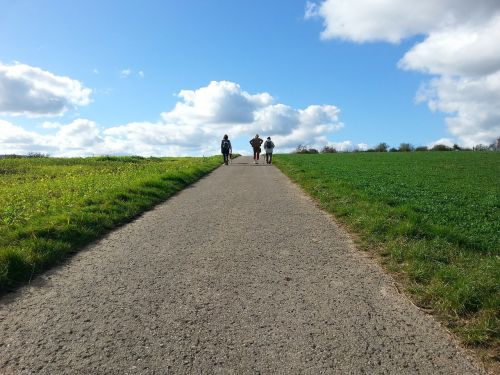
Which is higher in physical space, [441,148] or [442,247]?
[441,148]

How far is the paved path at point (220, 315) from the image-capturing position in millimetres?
3484

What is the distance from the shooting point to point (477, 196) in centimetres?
1454

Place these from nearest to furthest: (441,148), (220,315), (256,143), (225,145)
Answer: (220,315) → (225,145) → (256,143) → (441,148)

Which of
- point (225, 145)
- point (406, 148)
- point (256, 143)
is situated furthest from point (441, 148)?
point (225, 145)

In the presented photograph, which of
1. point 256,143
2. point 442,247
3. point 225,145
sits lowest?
point 442,247

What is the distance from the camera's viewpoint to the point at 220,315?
4.32 m

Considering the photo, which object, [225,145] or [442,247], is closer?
[442,247]

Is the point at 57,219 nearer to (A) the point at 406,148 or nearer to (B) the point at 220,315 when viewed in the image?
(B) the point at 220,315

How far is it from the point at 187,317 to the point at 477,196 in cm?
1336

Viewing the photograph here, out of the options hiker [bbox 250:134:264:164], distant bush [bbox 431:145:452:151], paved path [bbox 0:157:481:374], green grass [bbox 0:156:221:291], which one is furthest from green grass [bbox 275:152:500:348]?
distant bush [bbox 431:145:452:151]

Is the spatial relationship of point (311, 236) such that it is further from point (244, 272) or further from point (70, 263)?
point (70, 263)

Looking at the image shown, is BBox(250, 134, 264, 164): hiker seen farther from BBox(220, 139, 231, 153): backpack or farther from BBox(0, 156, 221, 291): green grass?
BBox(0, 156, 221, 291): green grass

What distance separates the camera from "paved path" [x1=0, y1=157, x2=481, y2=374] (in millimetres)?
3484

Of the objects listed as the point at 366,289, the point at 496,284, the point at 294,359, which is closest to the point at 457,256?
the point at 496,284
